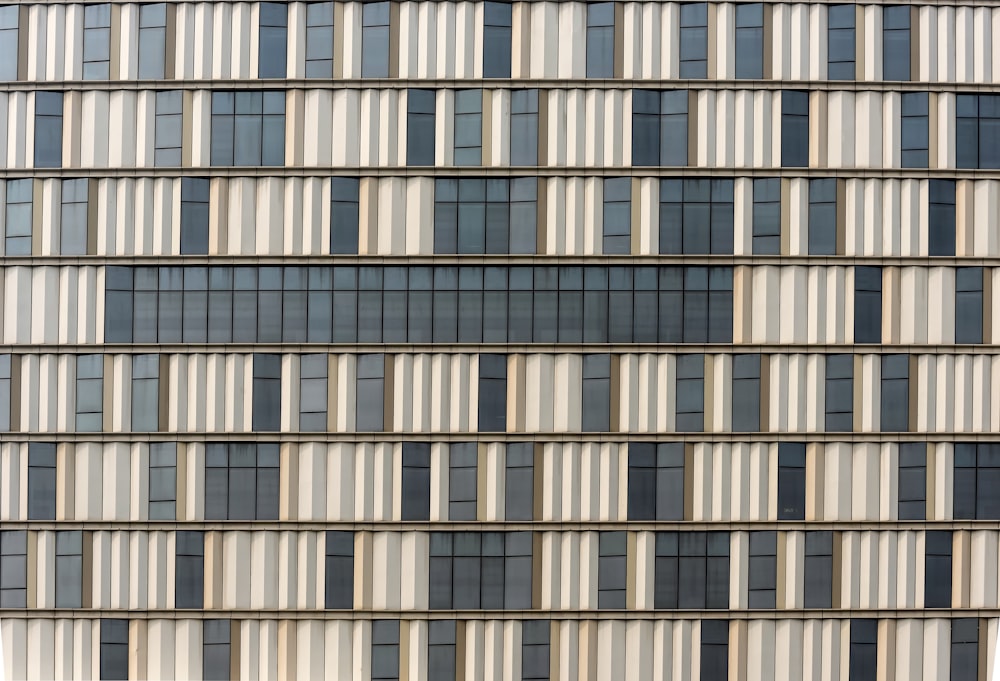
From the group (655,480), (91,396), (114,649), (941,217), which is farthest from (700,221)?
(114,649)

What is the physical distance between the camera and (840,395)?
18812 millimetres

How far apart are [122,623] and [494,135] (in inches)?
752

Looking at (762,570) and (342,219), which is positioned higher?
(342,219)

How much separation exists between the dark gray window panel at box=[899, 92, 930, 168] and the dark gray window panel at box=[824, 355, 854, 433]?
21.6 ft

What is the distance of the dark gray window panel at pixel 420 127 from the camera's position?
749 inches

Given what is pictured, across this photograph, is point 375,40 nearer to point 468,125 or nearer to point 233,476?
point 468,125

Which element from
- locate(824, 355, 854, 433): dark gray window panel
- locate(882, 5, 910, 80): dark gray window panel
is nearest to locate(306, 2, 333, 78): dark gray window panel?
locate(882, 5, 910, 80): dark gray window panel

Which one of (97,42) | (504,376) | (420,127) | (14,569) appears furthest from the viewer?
(97,42)

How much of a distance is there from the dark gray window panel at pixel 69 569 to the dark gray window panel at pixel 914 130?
93.4 feet

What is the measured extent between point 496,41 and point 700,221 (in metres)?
8.60

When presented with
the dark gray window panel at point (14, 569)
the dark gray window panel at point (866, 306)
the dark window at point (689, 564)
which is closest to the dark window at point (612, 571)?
the dark window at point (689, 564)

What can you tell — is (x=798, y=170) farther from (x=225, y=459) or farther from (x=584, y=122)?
(x=225, y=459)

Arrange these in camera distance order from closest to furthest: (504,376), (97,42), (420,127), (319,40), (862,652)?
(504,376) < (862,652) < (420,127) < (319,40) < (97,42)

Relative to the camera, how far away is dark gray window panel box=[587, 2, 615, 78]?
752 inches
